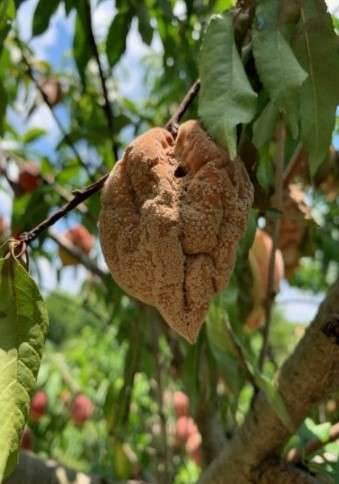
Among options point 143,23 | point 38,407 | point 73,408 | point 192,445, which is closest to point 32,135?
point 143,23

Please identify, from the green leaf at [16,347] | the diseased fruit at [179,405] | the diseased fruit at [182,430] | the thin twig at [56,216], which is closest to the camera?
the green leaf at [16,347]

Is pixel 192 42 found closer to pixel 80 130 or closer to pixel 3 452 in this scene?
pixel 80 130

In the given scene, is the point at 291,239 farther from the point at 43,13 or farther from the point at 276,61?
the point at 276,61

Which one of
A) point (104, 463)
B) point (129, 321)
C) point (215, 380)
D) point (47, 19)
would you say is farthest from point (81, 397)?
point (47, 19)

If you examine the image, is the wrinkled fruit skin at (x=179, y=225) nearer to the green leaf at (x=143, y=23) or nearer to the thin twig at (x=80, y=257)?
the green leaf at (x=143, y=23)

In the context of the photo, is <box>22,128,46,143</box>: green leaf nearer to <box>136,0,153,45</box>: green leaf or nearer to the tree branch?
<box>136,0,153,45</box>: green leaf

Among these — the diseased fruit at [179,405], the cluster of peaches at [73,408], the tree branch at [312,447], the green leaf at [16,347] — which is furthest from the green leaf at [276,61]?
the diseased fruit at [179,405]

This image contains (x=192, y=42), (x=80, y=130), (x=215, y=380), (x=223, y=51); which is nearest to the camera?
(x=223, y=51)
